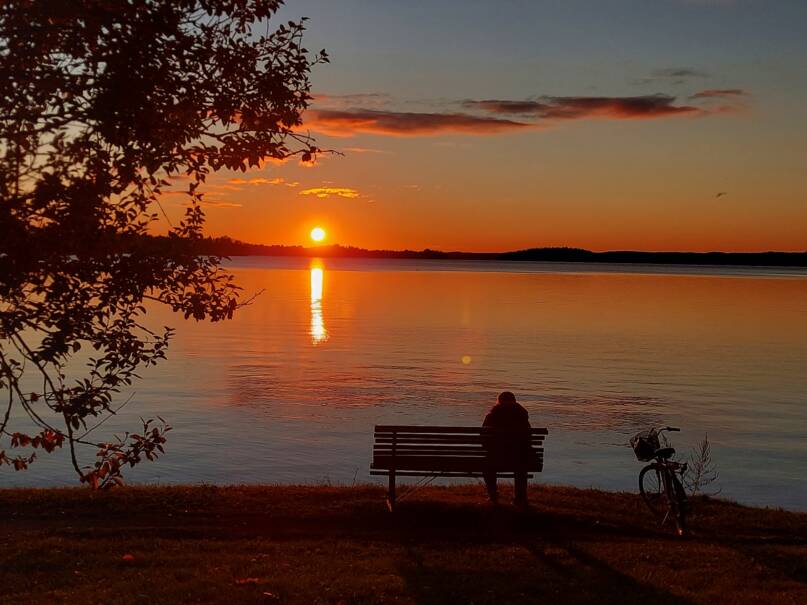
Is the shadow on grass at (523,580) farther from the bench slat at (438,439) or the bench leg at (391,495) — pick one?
the bench slat at (438,439)

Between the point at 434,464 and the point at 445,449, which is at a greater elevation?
the point at 445,449

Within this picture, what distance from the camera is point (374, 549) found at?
1304cm

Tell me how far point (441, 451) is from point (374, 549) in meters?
2.50

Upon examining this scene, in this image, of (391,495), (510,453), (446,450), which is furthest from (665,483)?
(391,495)

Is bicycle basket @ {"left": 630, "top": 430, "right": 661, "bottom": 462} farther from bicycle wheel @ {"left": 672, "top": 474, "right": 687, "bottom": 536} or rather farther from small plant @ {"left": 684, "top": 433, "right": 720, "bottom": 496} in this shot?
small plant @ {"left": 684, "top": 433, "right": 720, "bottom": 496}

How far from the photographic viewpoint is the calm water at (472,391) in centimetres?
2648

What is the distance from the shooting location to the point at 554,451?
2830 centimetres

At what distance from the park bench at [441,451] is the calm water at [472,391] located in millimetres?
8420

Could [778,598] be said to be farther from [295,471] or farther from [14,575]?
[295,471]

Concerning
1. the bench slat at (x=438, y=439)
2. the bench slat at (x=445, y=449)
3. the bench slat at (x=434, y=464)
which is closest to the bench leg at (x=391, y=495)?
the bench slat at (x=434, y=464)

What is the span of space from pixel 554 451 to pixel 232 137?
21.7 meters

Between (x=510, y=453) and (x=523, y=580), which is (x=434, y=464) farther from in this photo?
(x=523, y=580)

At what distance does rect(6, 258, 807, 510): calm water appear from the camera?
1043 inches

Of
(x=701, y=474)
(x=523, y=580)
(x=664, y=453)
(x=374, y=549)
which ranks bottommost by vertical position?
(x=701, y=474)
